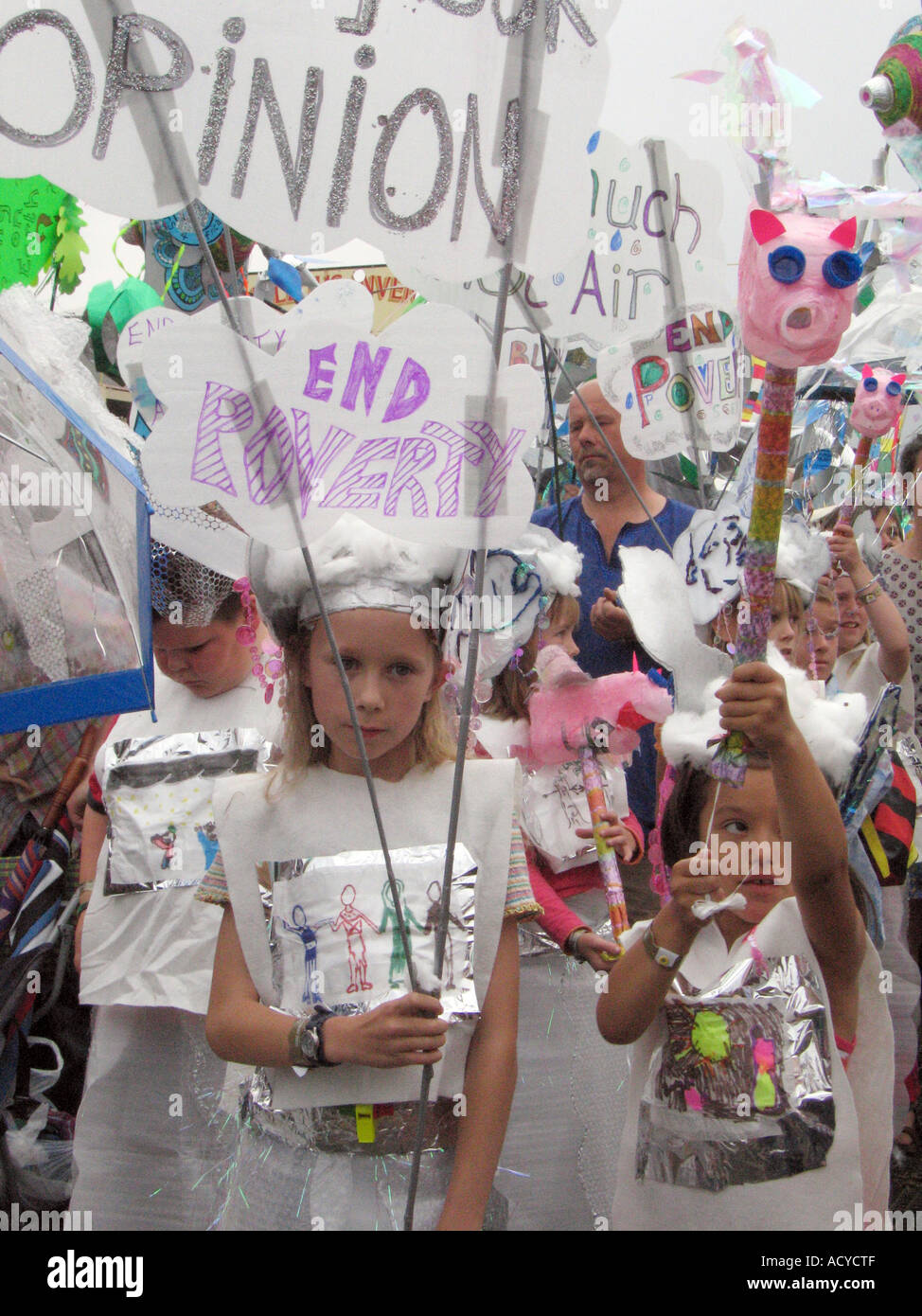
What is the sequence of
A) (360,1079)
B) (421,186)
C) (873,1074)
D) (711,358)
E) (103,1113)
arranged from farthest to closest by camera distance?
(711,358) < (103,1113) < (873,1074) < (360,1079) < (421,186)

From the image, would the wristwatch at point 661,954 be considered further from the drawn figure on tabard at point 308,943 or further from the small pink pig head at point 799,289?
the small pink pig head at point 799,289

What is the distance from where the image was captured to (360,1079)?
1.56 meters

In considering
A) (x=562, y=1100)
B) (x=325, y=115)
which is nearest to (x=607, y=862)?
(x=562, y=1100)

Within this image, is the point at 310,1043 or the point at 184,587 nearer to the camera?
the point at 310,1043

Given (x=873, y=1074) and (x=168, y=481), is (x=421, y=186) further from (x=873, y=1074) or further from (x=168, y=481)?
(x=873, y=1074)

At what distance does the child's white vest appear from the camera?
1.57 metres

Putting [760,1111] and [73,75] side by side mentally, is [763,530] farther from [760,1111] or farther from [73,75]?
[73,75]

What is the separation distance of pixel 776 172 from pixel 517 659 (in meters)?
1.16

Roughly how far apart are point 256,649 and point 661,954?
48.7 inches

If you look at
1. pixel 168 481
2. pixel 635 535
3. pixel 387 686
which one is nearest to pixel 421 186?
pixel 168 481

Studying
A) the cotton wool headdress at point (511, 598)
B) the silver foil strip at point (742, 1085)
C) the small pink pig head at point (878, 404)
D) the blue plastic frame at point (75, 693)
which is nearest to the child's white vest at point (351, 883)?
the blue plastic frame at point (75, 693)

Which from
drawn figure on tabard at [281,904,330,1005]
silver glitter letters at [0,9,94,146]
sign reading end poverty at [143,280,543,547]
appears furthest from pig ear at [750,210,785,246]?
drawn figure on tabard at [281,904,330,1005]

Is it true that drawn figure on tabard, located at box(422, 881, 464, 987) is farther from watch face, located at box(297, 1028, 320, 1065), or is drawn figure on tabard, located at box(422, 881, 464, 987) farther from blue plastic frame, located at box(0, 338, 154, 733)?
blue plastic frame, located at box(0, 338, 154, 733)

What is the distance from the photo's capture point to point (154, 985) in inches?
89.8
